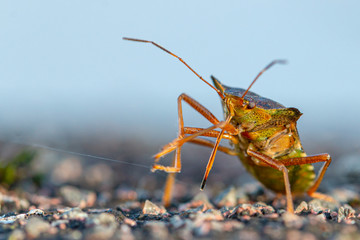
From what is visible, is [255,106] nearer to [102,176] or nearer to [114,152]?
[102,176]

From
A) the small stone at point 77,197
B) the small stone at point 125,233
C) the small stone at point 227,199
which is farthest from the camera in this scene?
the small stone at point 77,197

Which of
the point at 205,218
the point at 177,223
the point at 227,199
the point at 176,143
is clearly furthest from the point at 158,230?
the point at 227,199

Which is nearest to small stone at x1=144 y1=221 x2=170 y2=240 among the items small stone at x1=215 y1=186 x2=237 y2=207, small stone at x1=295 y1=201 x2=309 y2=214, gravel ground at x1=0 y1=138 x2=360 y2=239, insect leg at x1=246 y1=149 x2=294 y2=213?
gravel ground at x1=0 y1=138 x2=360 y2=239

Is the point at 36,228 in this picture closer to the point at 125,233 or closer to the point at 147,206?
the point at 125,233

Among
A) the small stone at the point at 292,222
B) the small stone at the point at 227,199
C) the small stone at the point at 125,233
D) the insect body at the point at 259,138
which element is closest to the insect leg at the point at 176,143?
the insect body at the point at 259,138

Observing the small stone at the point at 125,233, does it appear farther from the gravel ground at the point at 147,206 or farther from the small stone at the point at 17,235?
the small stone at the point at 17,235

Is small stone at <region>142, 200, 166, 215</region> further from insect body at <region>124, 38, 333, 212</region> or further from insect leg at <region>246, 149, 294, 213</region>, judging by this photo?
insect leg at <region>246, 149, 294, 213</region>
